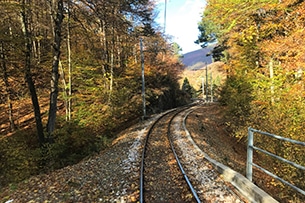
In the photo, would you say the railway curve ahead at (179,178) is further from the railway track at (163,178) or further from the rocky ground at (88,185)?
the rocky ground at (88,185)

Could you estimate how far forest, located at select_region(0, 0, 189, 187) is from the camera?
968cm

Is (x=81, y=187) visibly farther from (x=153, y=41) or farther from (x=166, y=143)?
(x=153, y=41)

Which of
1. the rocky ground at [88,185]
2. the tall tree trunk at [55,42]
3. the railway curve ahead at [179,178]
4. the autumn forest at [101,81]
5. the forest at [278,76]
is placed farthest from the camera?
the tall tree trunk at [55,42]

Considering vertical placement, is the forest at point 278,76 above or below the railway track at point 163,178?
above

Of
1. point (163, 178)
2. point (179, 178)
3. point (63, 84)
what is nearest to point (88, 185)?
point (163, 178)

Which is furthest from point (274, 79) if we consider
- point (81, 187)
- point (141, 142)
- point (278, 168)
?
point (81, 187)

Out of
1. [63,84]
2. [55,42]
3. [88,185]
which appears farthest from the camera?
[63,84]

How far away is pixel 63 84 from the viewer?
15266 mm

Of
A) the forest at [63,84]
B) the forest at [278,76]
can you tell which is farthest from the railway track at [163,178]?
the forest at [63,84]

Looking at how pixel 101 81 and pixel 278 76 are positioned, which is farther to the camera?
pixel 101 81

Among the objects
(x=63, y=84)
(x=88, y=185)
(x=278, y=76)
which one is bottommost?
(x=88, y=185)

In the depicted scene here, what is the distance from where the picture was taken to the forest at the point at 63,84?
968 cm

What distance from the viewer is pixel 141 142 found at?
10641 millimetres

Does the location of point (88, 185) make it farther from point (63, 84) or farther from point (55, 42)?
point (63, 84)
